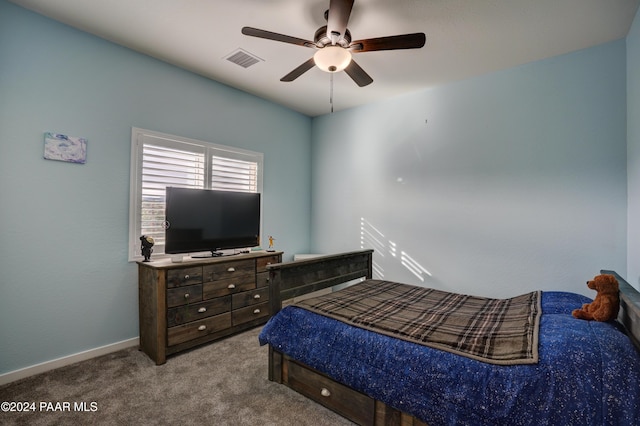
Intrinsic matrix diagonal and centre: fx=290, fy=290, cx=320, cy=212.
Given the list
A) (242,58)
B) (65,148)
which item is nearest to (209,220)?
(65,148)

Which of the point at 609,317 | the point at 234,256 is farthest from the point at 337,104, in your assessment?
the point at 609,317

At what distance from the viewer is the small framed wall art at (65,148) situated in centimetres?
244

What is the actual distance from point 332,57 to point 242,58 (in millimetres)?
1347

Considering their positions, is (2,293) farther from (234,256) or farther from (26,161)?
(234,256)

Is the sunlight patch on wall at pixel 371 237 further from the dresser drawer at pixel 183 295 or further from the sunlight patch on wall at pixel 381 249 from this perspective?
the dresser drawer at pixel 183 295

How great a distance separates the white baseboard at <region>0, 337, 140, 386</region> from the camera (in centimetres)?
227

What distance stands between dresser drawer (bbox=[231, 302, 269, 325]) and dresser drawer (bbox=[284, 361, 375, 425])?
3.91 feet

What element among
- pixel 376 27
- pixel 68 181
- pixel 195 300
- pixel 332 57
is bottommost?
pixel 195 300

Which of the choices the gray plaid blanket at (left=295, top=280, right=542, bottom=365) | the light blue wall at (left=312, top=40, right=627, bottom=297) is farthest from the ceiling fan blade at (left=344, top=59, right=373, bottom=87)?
the gray plaid blanket at (left=295, top=280, right=542, bottom=365)

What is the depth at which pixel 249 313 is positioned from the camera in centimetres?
330

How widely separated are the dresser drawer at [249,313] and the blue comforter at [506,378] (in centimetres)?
160

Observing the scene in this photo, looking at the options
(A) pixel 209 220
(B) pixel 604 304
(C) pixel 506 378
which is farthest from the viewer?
(A) pixel 209 220

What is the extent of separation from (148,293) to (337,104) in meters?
3.44

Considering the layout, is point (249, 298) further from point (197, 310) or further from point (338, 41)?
point (338, 41)
